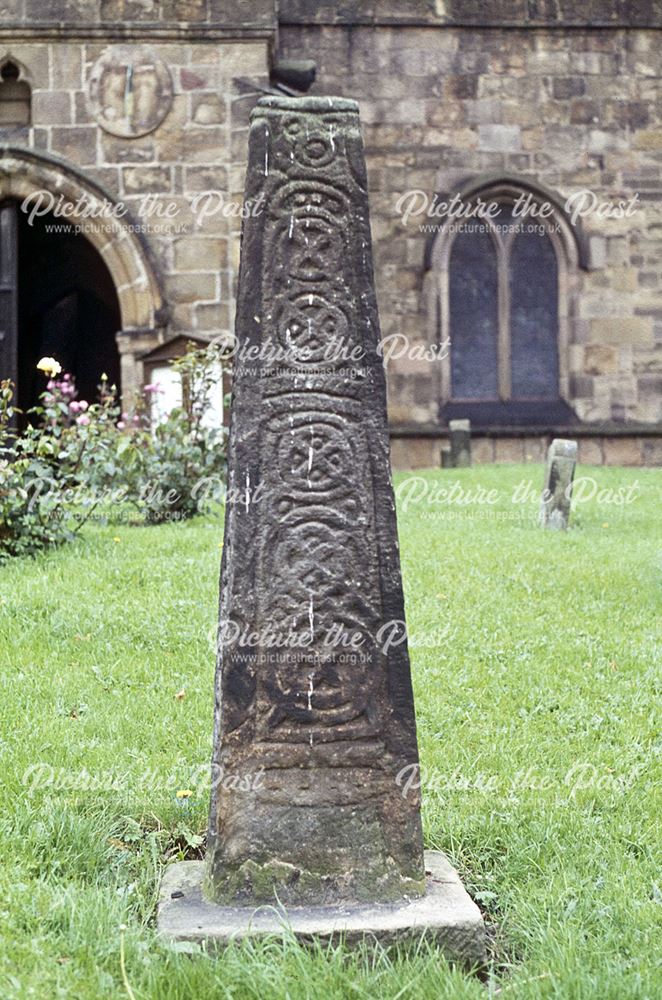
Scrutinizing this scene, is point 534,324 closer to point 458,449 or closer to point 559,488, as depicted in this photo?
point 458,449

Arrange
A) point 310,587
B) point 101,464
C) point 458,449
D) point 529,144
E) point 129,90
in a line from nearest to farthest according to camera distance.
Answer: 1. point 310,587
2. point 101,464
3. point 129,90
4. point 458,449
5. point 529,144

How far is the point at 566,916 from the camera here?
278cm

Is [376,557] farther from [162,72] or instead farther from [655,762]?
[162,72]

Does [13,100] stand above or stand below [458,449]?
above

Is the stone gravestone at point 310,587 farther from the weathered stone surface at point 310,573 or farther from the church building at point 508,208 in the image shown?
the church building at point 508,208

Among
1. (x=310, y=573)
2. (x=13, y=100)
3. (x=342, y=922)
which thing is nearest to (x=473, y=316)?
(x=13, y=100)

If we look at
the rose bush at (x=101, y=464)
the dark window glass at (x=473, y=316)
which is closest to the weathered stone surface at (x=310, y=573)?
the rose bush at (x=101, y=464)

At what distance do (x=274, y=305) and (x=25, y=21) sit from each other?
9.75 meters

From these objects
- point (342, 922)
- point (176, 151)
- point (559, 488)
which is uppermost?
point (176, 151)

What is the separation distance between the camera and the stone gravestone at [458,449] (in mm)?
13109

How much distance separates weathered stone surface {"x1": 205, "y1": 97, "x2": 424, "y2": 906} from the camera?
9.24ft

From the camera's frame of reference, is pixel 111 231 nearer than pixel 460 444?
Yes

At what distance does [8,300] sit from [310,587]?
1003 cm

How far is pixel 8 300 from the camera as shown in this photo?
39.4 ft
